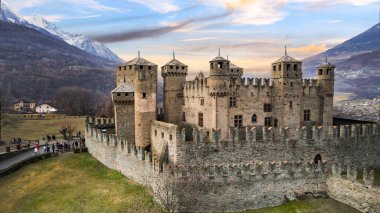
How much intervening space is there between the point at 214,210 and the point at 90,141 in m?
20.7

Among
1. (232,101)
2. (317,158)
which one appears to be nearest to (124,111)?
Answer: (232,101)

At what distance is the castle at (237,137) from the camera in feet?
103

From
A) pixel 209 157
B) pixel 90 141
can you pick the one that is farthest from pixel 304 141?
pixel 90 141

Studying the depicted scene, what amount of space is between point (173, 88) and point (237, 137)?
14.0m

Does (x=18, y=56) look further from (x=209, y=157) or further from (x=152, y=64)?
(x=209, y=157)

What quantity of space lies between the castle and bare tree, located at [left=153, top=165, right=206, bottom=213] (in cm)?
26

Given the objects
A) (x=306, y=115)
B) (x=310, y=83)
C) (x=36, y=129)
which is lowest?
(x=36, y=129)

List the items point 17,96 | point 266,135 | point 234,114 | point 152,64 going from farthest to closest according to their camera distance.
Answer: point 17,96 < point 152,64 < point 234,114 < point 266,135

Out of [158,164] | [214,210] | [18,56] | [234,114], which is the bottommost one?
[214,210]

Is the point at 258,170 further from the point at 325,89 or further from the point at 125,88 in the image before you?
the point at 125,88

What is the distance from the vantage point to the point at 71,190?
35.2m

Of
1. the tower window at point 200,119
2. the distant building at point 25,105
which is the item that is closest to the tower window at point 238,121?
the tower window at point 200,119

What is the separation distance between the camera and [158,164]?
102ft

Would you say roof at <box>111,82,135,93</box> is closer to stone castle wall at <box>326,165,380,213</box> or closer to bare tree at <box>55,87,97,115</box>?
stone castle wall at <box>326,165,380,213</box>
